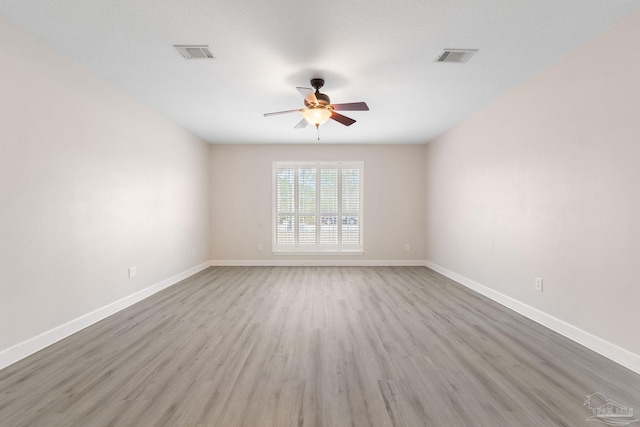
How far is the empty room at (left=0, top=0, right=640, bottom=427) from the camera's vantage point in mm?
1831

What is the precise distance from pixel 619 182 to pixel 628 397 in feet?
5.02

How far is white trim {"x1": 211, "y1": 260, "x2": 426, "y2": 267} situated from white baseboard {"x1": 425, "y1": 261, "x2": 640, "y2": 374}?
6.82ft

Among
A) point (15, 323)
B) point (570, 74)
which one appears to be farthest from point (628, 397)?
point (15, 323)

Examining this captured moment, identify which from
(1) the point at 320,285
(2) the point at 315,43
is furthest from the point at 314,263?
(2) the point at 315,43

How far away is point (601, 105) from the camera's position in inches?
94.3

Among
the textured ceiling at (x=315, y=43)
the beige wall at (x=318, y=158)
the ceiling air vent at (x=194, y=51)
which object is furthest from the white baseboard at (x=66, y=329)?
the ceiling air vent at (x=194, y=51)

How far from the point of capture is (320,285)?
459 centimetres

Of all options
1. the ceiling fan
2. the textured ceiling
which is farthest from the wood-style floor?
the textured ceiling

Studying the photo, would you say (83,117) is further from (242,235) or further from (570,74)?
(570,74)

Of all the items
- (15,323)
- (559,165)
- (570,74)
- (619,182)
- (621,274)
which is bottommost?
(15,323)

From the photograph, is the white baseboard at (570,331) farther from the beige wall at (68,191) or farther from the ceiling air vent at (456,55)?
the beige wall at (68,191)

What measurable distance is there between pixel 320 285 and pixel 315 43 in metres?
3.36

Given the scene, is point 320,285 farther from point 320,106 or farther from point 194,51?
point 194,51

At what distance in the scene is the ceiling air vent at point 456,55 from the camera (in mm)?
2686
